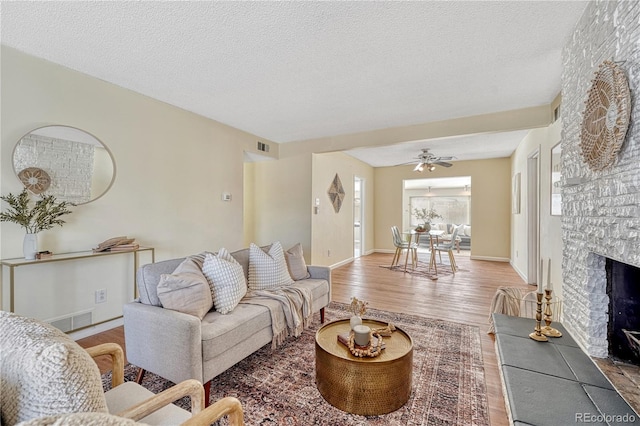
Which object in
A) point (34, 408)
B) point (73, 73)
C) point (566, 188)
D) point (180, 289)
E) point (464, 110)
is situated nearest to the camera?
point (34, 408)

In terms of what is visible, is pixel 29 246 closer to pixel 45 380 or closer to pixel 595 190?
pixel 45 380

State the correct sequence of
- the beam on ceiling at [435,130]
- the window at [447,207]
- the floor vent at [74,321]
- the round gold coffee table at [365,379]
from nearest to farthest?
the round gold coffee table at [365,379] → the floor vent at [74,321] → the beam on ceiling at [435,130] → the window at [447,207]

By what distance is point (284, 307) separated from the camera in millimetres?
2387

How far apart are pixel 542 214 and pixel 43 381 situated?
16.1 feet

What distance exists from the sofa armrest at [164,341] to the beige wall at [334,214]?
342cm

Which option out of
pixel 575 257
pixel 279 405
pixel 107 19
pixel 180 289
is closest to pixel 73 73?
pixel 107 19

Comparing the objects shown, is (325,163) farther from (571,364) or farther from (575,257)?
(571,364)

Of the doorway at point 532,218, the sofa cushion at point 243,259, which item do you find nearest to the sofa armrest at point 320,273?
the sofa cushion at point 243,259

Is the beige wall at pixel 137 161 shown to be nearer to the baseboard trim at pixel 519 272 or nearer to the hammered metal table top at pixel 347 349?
the hammered metal table top at pixel 347 349

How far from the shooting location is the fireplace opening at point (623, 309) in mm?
1602

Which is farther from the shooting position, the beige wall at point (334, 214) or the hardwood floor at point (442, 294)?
the beige wall at point (334, 214)

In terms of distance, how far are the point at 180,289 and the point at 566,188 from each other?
9.32 ft

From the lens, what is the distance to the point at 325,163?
5.62 metres
